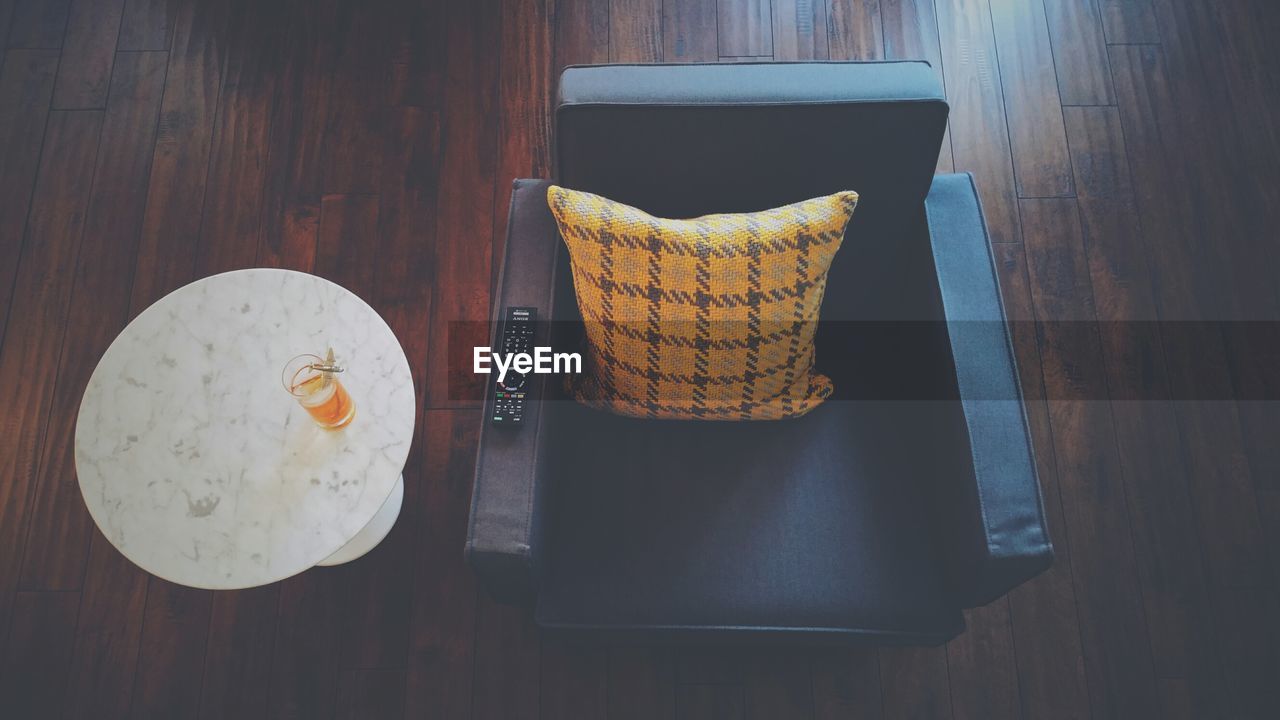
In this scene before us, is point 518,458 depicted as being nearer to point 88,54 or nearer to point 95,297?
point 95,297

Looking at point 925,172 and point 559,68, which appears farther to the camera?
point 559,68

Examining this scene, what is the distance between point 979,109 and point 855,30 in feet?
1.31

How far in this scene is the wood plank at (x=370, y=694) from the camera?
5.05 ft

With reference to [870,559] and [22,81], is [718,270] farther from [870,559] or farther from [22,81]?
[22,81]

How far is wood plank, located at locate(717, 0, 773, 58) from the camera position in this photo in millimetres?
2068

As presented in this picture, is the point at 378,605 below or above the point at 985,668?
above

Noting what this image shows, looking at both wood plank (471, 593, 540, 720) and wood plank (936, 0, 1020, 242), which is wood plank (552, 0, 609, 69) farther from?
wood plank (471, 593, 540, 720)

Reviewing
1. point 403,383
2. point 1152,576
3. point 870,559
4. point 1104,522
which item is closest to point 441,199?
point 403,383

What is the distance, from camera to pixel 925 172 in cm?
120

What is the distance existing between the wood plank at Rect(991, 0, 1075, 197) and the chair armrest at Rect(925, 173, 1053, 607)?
844mm

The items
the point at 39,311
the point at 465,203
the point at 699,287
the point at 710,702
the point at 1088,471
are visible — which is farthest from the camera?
the point at 465,203

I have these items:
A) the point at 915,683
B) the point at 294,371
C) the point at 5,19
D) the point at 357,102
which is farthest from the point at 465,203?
the point at 915,683

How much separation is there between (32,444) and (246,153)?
0.85m

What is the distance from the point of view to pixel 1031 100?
6.61ft
